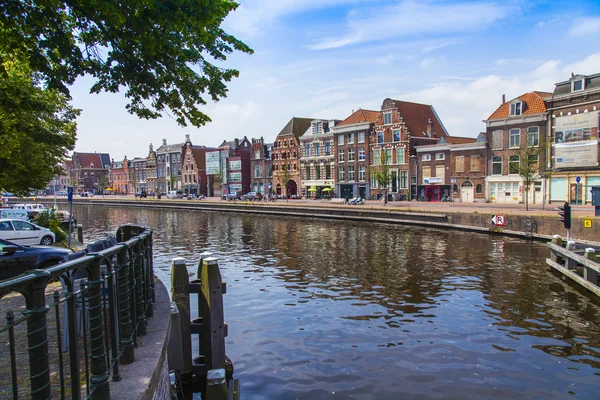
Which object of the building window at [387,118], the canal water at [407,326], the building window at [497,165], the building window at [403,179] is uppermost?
the building window at [387,118]

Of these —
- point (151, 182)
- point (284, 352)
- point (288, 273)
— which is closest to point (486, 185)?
point (288, 273)

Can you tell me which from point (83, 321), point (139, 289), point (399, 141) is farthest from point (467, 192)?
point (83, 321)

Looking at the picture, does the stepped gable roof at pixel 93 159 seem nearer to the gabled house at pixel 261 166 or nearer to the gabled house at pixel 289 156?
the gabled house at pixel 261 166

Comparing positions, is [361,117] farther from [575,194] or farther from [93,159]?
[93,159]

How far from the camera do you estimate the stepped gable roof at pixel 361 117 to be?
7086cm

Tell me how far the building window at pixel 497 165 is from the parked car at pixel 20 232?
48657 millimetres

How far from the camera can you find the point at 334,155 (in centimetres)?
7550

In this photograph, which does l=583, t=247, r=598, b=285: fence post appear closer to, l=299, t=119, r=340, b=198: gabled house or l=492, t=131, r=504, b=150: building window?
l=492, t=131, r=504, b=150: building window

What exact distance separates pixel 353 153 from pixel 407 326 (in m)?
61.2

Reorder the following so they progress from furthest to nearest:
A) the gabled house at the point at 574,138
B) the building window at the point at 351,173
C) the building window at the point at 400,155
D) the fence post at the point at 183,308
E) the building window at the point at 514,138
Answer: the building window at the point at 351,173, the building window at the point at 400,155, the building window at the point at 514,138, the gabled house at the point at 574,138, the fence post at the point at 183,308

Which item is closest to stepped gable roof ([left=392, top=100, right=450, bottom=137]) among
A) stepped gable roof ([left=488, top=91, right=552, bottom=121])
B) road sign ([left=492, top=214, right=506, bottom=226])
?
stepped gable roof ([left=488, top=91, right=552, bottom=121])

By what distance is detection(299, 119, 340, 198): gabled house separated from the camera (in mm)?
76750

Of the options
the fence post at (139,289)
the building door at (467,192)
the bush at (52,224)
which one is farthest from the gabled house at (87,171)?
the fence post at (139,289)

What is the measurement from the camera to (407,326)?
1245cm
